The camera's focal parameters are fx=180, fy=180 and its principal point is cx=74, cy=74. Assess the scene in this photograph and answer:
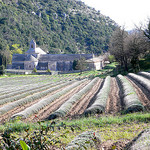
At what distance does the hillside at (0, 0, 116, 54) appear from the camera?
124688 mm

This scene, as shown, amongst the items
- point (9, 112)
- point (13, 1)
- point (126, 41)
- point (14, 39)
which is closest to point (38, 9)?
point (13, 1)

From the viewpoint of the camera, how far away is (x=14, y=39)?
117688 millimetres

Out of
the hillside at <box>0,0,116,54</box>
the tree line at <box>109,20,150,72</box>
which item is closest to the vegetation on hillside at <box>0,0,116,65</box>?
the hillside at <box>0,0,116,54</box>

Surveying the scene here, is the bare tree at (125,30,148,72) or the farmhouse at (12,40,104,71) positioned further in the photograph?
the farmhouse at (12,40,104,71)

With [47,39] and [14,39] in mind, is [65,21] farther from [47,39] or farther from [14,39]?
[14,39]

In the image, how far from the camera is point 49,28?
15738 centimetres

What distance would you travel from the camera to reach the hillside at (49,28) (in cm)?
12469

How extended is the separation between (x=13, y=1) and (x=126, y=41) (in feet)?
481

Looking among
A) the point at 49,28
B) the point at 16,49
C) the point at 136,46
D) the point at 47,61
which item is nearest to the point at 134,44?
the point at 136,46

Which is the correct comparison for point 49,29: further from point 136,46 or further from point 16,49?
point 136,46

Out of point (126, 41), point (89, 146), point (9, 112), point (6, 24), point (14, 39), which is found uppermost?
point (6, 24)

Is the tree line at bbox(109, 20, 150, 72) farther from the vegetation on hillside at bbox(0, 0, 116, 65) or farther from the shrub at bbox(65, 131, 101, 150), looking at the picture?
the vegetation on hillside at bbox(0, 0, 116, 65)

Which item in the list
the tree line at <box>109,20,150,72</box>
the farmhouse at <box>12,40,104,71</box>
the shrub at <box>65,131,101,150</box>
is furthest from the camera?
the farmhouse at <box>12,40,104,71</box>

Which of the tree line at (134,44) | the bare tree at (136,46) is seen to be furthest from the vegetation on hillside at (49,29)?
the bare tree at (136,46)
